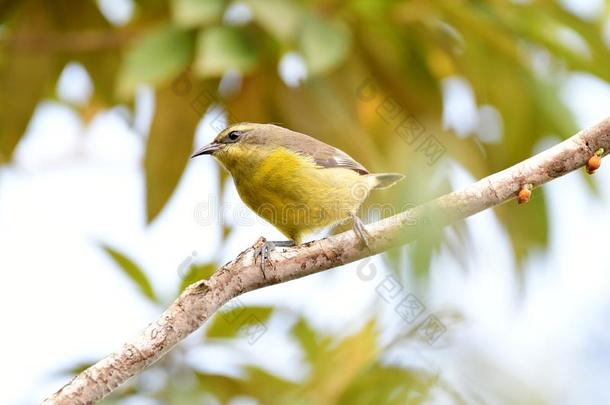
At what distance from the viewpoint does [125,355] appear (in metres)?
2.75

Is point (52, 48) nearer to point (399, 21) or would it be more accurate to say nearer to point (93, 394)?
point (399, 21)

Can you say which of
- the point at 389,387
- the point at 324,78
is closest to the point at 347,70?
the point at 324,78

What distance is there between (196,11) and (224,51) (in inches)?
8.4

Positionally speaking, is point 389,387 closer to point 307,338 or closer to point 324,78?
point 307,338

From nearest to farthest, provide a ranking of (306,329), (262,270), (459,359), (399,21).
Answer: (262,270), (459,359), (306,329), (399,21)

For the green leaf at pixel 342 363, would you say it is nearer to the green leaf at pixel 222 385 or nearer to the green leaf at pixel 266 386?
the green leaf at pixel 266 386

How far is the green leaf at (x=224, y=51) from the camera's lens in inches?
151

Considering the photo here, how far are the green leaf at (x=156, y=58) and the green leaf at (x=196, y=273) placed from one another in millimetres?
868

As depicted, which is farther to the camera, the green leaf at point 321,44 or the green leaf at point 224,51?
the green leaf at point 321,44

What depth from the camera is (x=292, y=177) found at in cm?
392

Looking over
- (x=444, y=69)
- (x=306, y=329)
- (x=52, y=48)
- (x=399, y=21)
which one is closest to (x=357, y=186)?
(x=306, y=329)

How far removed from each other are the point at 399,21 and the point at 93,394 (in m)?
2.74

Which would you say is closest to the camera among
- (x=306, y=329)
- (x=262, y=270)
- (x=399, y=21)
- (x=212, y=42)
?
(x=262, y=270)

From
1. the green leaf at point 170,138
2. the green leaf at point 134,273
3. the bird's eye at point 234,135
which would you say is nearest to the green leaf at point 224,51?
the bird's eye at point 234,135
